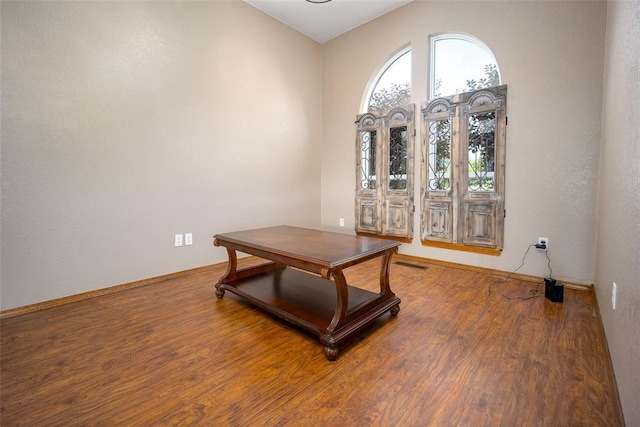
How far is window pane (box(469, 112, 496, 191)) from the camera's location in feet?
9.66

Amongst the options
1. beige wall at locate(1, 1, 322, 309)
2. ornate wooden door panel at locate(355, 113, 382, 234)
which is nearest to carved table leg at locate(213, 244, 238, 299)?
beige wall at locate(1, 1, 322, 309)

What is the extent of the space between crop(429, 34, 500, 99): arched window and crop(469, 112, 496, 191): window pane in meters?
0.38

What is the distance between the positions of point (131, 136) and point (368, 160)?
274cm

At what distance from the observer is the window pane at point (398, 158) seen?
3607 mm

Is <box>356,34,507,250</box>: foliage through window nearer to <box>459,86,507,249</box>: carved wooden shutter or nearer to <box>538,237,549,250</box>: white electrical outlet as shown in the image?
<box>459,86,507,249</box>: carved wooden shutter

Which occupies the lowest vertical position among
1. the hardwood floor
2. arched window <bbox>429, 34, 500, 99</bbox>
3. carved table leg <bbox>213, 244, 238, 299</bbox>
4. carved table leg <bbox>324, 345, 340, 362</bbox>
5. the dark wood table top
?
the hardwood floor

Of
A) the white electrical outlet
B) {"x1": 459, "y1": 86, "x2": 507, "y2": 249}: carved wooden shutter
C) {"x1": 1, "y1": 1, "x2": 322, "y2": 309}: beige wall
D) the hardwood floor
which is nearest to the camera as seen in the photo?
the hardwood floor

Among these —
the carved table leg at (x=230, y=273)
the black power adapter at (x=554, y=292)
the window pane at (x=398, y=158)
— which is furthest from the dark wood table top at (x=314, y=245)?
the window pane at (x=398, y=158)

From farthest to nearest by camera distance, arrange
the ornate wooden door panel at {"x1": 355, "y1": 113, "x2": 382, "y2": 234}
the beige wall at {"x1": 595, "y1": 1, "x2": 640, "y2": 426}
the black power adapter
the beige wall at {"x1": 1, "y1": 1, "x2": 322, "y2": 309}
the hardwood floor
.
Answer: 1. the ornate wooden door panel at {"x1": 355, "y1": 113, "x2": 382, "y2": 234}
2. the black power adapter
3. the beige wall at {"x1": 1, "y1": 1, "x2": 322, "y2": 309}
4. the hardwood floor
5. the beige wall at {"x1": 595, "y1": 1, "x2": 640, "y2": 426}

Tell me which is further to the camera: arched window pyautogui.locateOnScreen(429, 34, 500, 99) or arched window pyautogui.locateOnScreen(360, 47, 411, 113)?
arched window pyautogui.locateOnScreen(360, 47, 411, 113)

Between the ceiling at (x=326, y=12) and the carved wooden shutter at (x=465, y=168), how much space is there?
143 centimetres

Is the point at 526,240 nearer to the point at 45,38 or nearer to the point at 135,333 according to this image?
the point at 135,333

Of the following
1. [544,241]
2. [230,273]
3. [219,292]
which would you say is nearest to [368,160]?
[544,241]

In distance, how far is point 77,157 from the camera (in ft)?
7.55
